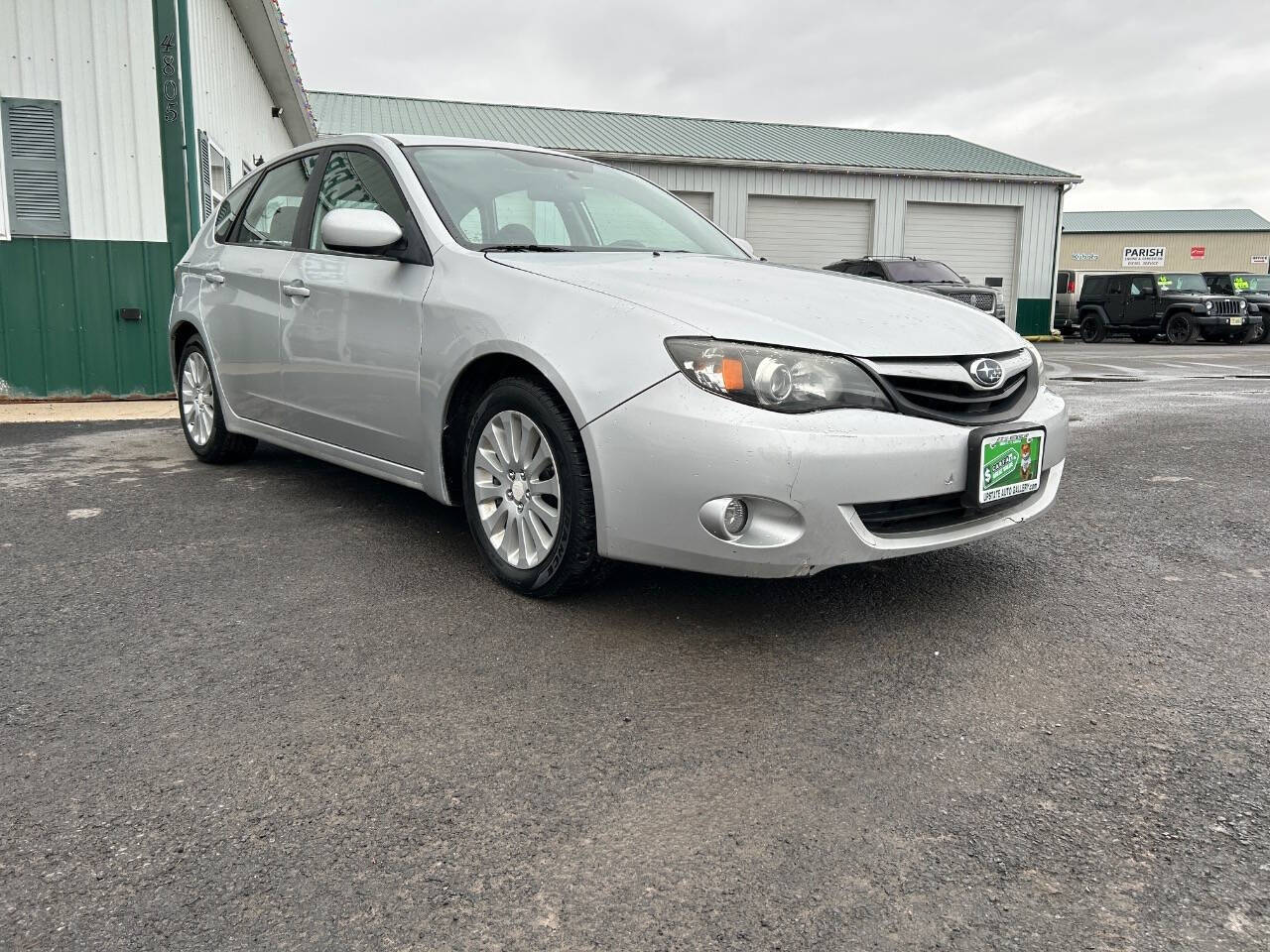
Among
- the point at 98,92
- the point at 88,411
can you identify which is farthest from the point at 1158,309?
the point at 88,411

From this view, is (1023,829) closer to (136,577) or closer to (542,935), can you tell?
(542,935)

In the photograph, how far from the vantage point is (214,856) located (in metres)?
1.90

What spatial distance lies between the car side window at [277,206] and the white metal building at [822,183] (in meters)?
16.5

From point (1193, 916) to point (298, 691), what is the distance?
1.98 meters

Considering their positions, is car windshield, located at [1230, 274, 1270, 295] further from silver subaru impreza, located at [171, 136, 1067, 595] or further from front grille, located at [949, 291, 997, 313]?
silver subaru impreza, located at [171, 136, 1067, 595]

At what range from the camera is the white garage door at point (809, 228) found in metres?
22.1

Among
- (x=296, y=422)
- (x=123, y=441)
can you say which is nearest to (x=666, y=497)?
(x=296, y=422)

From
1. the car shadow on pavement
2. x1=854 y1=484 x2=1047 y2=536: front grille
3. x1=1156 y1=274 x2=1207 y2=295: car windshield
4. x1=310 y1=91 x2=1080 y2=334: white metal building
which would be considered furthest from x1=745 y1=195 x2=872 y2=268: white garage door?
x1=854 y1=484 x2=1047 y2=536: front grille

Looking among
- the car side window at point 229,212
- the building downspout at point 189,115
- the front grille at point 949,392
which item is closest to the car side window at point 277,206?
the car side window at point 229,212

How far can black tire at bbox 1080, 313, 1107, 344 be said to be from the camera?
23.6 m

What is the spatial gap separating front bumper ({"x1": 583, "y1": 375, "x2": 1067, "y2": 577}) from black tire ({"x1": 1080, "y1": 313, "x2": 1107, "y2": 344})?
75.4 feet

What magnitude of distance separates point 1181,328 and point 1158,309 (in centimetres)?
62

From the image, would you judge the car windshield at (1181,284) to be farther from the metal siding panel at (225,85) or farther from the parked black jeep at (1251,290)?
the metal siding panel at (225,85)

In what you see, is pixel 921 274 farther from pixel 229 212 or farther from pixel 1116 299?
pixel 229 212
